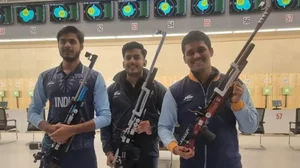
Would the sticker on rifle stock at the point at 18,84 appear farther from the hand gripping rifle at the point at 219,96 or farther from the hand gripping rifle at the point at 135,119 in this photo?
the hand gripping rifle at the point at 219,96

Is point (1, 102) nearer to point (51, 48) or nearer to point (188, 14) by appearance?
point (51, 48)

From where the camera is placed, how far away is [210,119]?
1.58m

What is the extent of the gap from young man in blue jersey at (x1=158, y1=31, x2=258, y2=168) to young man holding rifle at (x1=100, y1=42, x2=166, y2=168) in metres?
0.46

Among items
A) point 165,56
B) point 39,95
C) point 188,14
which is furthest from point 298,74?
point 39,95

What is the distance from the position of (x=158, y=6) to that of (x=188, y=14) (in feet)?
1.28

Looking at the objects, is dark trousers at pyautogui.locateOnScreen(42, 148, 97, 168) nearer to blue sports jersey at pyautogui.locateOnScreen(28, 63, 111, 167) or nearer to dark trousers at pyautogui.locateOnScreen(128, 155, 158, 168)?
blue sports jersey at pyautogui.locateOnScreen(28, 63, 111, 167)

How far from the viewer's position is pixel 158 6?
136 inches

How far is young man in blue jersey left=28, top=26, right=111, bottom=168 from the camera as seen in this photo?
1.91 metres

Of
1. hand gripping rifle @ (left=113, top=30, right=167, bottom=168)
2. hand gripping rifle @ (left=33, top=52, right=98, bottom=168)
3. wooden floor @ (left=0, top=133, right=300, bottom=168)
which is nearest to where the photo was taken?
hand gripping rifle @ (left=33, top=52, right=98, bottom=168)

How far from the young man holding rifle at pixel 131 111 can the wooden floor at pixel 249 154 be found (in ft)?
7.62

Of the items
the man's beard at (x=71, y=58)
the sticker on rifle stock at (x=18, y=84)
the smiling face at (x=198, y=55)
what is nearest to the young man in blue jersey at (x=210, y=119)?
the smiling face at (x=198, y=55)

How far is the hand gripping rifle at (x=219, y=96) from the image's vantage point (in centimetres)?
145

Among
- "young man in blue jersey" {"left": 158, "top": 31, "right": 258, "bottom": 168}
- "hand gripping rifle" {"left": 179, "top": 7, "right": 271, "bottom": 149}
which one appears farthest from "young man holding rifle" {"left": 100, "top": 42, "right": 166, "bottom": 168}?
"hand gripping rifle" {"left": 179, "top": 7, "right": 271, "bottom": 149}

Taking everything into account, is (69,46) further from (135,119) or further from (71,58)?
(135,119)
